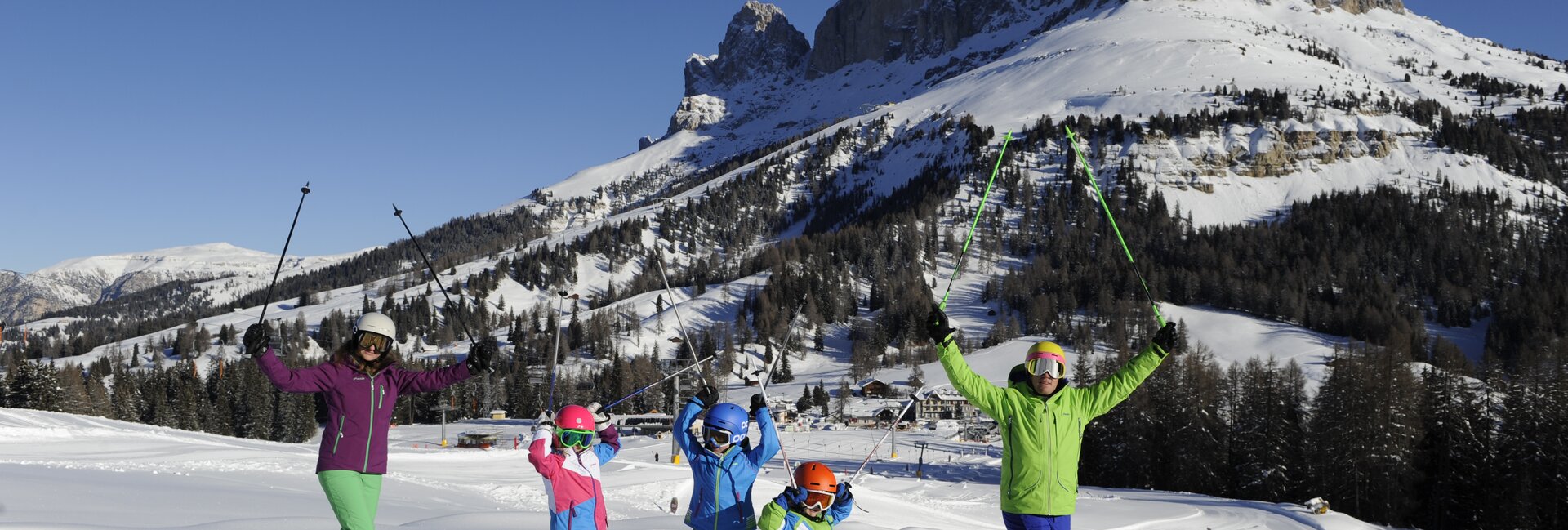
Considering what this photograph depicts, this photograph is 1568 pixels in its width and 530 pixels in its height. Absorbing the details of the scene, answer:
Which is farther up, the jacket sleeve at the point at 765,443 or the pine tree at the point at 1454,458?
the jacket sleeve at the point at 765,443

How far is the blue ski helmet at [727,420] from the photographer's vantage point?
7410mm

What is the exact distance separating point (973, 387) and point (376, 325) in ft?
13.4

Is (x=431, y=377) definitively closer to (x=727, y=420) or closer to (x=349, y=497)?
(x=349, y=497)


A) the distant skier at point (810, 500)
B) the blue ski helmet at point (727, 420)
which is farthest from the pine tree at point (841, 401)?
the distant skier at point (810, 500)

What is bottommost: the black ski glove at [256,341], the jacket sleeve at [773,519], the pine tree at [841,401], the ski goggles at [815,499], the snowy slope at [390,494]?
the pine tree at [841,401]

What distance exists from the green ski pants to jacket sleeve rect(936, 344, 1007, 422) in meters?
3.79

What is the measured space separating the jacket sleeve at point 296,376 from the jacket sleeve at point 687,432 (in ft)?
8.19

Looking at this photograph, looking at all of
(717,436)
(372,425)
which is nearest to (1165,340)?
(717,436)

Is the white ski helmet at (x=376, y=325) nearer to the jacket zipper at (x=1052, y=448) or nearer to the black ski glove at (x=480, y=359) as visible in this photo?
the black ski glove at (x=480, y=359)

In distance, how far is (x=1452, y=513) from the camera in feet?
155

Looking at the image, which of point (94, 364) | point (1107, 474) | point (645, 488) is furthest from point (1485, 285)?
point (94, 364)

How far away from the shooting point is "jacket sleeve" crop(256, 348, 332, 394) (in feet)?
20.4

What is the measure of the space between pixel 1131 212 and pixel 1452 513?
452 ft

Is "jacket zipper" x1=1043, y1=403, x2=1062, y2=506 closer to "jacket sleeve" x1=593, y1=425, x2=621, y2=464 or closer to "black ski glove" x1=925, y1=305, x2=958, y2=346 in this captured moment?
"black ski glove" x1=925, y1=305, x2=958, y2=346
